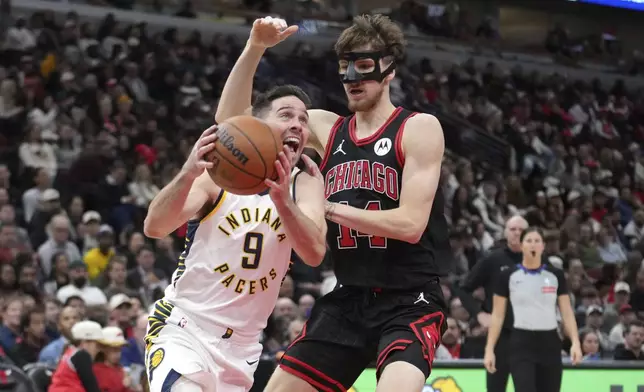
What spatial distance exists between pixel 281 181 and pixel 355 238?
974 mm

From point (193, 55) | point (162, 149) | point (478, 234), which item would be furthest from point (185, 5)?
point (478, 234)

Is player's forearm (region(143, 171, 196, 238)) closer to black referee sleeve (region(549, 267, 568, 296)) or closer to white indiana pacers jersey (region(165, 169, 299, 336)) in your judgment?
white indiana pacers jersey (region(165, 169, 299, 336))

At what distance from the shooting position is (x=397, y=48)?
5.07 m

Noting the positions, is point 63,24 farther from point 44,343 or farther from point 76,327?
point 76,327

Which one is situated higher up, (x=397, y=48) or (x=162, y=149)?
(x=397, y=48)

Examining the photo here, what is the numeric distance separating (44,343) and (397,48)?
5599 millimetres

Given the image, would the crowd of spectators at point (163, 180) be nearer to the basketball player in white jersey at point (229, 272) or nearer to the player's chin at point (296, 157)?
the basketball player in white jersey at point (229, 272)

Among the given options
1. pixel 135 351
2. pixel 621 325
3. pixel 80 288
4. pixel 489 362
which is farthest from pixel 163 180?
pixel 621 325

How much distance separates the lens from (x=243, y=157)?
12.9ft

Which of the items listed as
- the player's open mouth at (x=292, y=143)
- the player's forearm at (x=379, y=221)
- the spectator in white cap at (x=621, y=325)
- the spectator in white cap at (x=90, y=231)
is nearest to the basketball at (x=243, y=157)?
the player's open mouth at (x=292, y=143)

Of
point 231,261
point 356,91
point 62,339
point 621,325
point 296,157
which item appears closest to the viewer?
point 296,157

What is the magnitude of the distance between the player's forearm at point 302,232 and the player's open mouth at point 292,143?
32 centimetres

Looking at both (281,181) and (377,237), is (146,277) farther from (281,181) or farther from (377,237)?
(281,181)

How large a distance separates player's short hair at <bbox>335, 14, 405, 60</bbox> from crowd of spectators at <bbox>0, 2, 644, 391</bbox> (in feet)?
13.3
